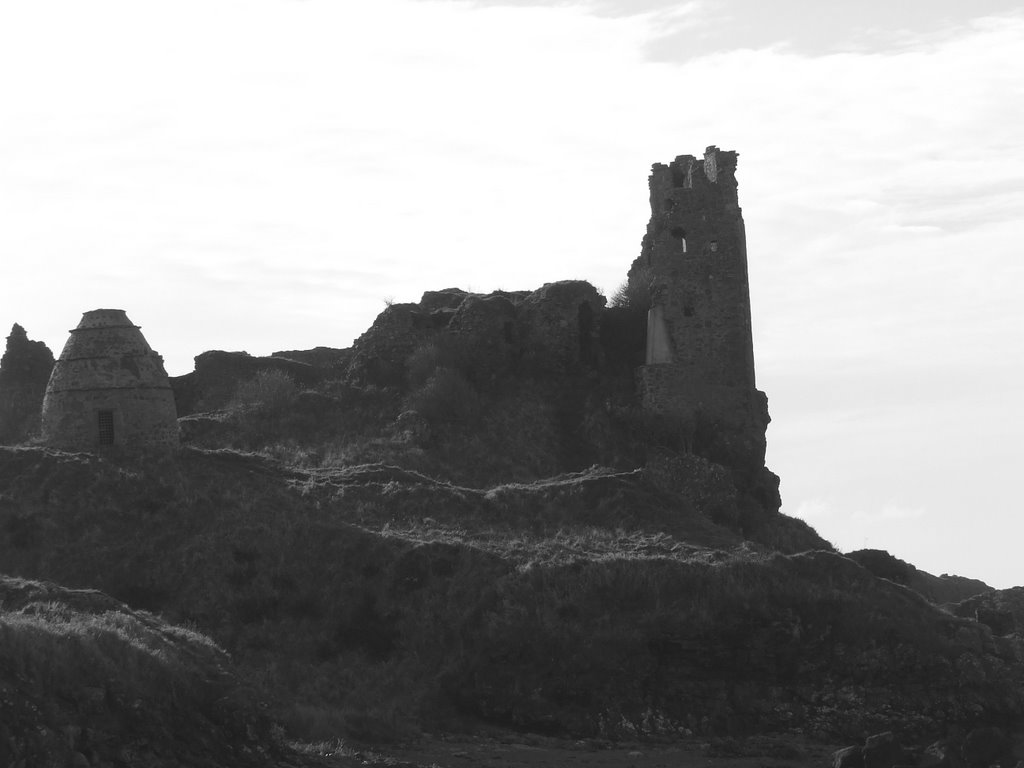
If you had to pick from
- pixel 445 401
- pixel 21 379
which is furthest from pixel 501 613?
pixel 21 379

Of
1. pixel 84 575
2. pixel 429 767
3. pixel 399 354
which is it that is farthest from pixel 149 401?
pixel 429 767

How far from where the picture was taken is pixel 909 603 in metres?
39.3

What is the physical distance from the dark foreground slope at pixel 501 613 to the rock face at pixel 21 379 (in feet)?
35.1

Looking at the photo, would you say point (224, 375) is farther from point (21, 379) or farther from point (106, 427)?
point (106, 427)

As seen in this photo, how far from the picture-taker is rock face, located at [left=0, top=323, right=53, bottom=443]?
52938mm

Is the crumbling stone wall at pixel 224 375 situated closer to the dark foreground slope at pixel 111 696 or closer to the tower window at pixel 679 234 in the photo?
the tower window at pixel 679 234

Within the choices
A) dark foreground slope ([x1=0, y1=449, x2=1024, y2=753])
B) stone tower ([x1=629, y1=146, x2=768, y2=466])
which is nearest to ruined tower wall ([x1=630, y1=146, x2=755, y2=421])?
stone tower ([x1=629, y1=146, x2=768, y2=466])

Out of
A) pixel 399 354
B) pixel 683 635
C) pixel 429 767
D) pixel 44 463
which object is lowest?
pixel 429 767

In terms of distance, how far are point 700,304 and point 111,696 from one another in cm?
2623

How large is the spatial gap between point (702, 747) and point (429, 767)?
5.54 metres

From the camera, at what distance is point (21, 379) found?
54406 mm

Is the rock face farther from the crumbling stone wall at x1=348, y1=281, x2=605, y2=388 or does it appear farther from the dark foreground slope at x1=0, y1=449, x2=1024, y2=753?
the dark foreground slope at x1=0, y1=449, x2=1024, y2=753

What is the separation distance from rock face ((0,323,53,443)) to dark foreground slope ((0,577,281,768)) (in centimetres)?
2104

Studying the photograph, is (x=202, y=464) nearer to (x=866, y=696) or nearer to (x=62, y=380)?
(x=62, y=380)
